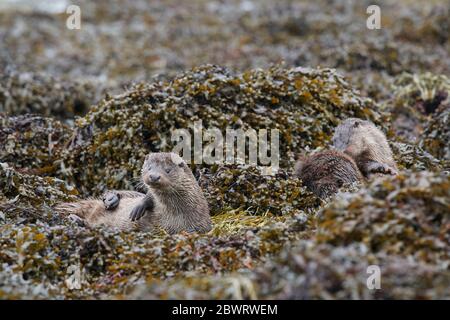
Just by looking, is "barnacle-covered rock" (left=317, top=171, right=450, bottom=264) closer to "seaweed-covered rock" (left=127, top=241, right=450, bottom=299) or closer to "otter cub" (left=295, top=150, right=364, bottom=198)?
"seaweed-covered rock" (left=127, top=241, right=450, bottom=299)

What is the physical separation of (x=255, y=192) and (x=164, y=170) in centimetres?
111

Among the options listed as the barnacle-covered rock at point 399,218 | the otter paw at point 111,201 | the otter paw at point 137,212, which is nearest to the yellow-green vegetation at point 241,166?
the barnacle-covered rock at point 399,218

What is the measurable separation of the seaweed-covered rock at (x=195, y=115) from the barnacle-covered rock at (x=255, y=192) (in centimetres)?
75

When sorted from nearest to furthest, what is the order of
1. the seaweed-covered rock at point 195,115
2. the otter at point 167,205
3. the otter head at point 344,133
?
the otter at point 167,205 → the otter head at point 344,133 → the seaweed-covered rock at point 195,115

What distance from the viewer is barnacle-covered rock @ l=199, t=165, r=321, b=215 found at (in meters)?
7.34

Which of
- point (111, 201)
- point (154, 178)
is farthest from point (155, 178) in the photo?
point (111, 201)

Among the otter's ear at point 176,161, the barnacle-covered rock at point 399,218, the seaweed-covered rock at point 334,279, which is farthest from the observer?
the otter's ear at point 176,161

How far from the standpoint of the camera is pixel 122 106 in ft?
28.5

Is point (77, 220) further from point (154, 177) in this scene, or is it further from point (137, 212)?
point (154, 177)

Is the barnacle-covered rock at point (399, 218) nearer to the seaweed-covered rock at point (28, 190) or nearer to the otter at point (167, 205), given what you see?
the otter at point (167, 205)

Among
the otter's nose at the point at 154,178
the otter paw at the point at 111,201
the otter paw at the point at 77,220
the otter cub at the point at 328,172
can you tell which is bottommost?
the otter paw at the point at 77,220

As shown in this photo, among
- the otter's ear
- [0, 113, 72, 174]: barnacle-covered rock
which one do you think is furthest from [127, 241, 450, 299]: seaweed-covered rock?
[0, 113, 72, 174]: barnacle-covered rock

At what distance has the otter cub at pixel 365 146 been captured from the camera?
307 inches

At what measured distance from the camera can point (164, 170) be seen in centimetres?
678
